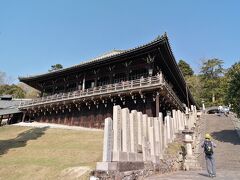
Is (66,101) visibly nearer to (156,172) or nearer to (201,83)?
(156,172)

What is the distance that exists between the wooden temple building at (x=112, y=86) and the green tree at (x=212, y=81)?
27.5 m

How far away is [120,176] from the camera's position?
5965 millimetres

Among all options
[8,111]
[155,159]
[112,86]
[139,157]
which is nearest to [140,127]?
[139,157]

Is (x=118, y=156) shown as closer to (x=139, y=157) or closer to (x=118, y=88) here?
(x=139, y=157)

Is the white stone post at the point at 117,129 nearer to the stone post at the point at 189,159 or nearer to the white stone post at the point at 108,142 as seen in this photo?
the white stone post at the point at 108,142

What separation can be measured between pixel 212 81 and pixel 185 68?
14.4m

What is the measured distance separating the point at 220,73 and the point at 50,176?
61.0 meters

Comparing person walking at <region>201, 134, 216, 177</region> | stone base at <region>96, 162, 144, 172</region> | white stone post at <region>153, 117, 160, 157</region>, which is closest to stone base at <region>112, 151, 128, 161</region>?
stone base at <region>96, 162, 144, 172</region>

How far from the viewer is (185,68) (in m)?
70.8

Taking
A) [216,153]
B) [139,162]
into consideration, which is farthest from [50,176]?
[216,153]

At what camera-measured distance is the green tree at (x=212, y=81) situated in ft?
185

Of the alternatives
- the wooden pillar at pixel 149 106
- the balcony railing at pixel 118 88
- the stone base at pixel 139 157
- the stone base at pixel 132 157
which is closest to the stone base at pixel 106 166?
the stone base at pixel 132 157

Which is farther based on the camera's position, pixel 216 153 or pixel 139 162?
pixel 216 153

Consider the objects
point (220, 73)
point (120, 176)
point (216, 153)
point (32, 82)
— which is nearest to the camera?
point (120, 176)
